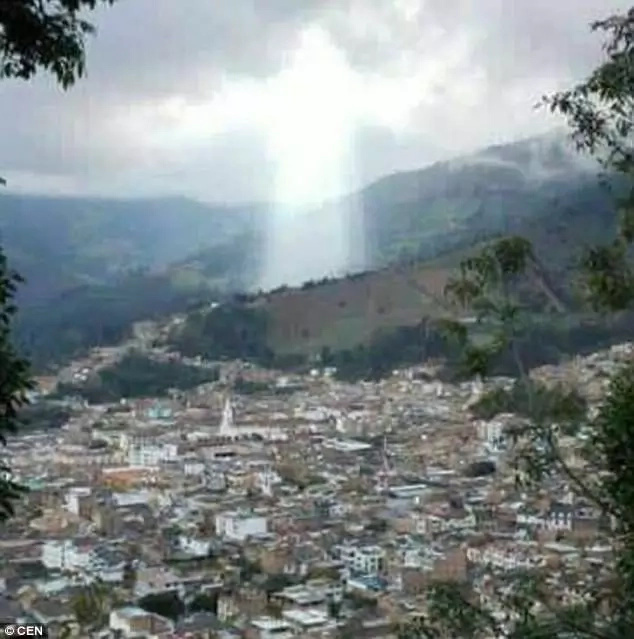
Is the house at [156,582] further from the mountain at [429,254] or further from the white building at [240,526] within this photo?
the mountain at [429,254]

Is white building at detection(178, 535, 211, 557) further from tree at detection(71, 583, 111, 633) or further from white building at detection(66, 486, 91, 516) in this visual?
white building at detection(66, 486, 91, 516)

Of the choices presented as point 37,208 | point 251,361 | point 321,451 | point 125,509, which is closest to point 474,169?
point 37,208

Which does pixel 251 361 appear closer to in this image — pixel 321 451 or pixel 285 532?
pixel 321 451

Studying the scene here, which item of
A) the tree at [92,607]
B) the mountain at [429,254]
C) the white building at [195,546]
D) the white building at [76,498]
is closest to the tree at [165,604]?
the tree at [92,607]

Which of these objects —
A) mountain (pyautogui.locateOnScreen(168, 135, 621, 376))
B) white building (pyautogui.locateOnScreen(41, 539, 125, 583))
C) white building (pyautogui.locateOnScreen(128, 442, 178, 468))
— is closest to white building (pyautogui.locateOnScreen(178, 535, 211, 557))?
white building (pyautogui.locateOnScreen(41, 539, 125, 583))

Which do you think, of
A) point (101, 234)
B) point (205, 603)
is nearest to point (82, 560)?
point (205, 603)

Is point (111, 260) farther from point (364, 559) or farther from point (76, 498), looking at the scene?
point (364, 559)
